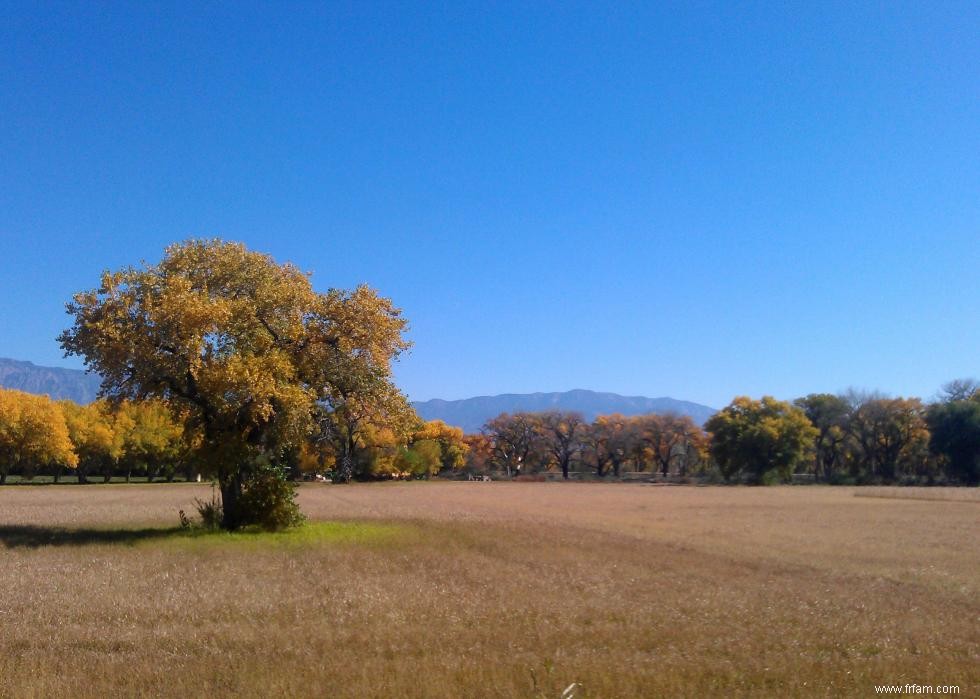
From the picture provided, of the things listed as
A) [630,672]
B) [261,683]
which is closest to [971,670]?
[630,672]

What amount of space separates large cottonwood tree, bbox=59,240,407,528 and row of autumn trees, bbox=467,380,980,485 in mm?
78872

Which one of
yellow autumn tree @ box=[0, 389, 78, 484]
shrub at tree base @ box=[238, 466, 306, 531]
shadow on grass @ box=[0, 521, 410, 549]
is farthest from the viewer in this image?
yellow autumn tree @ box=[0, 389, 78, 484]

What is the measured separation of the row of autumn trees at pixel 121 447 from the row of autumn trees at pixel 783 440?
50.3 feet

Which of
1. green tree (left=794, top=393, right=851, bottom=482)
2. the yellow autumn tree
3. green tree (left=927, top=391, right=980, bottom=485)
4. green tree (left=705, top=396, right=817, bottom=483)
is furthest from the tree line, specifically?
green tree (left=794, top=393, right=851, bottom=482)

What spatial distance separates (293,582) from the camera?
661 inches

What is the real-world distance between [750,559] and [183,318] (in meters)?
17.9

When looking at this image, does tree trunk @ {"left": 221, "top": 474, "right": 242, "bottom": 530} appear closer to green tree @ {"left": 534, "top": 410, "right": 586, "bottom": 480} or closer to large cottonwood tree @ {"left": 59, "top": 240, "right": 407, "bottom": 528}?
large cottonwood tree @ {"left": 59, "top": 240, "right": 407, "bottom": 528}

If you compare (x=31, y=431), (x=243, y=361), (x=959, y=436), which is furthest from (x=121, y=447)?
(x=959, y=436)

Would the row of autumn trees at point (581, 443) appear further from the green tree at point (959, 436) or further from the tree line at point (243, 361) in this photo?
the tree line at point (243, 361)

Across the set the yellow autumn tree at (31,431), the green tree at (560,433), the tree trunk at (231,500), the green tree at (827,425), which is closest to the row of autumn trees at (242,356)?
the tree trunk at (231,500)

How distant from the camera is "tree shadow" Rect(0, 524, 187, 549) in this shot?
2403 cm

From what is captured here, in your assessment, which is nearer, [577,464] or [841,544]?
[841,544]

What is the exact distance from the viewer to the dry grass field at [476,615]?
29.3ft

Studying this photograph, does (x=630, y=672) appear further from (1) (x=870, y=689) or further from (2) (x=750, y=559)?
(2) (x=750, y=559)
